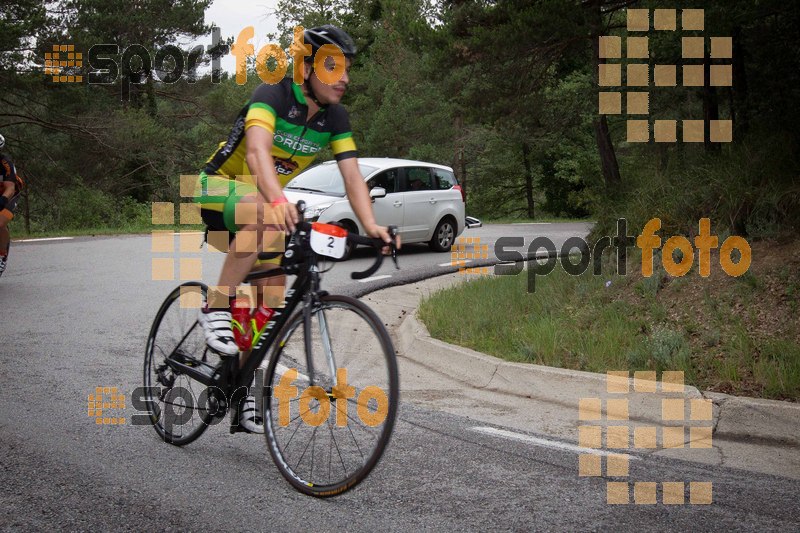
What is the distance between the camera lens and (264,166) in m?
3.94

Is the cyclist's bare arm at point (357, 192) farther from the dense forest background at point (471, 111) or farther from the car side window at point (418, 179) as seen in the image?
the car side window at point (418, 179)

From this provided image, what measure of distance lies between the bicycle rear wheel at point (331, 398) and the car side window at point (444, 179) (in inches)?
569

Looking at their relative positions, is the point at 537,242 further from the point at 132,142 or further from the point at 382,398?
the point at 132,142

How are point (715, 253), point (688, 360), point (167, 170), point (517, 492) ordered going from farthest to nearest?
point (167, 170)
point (715, 253)
point (688, 360)
point (517, 492)

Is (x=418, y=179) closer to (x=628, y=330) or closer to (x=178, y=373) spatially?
(x=628, y=330)

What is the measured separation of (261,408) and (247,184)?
46.3 inches

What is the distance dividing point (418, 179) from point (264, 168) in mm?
13948

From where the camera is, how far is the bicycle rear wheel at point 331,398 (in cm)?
379

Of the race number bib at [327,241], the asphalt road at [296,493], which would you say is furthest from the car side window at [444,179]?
the race number bib at [327,241]

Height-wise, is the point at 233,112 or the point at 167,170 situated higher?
the point at 233,112

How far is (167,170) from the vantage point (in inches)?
1453

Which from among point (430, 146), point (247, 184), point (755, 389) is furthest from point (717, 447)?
point (430, 146)

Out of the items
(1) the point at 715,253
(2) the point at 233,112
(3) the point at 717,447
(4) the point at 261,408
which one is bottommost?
(3) the point at 717,447

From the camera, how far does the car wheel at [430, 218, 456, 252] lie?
1811cm
